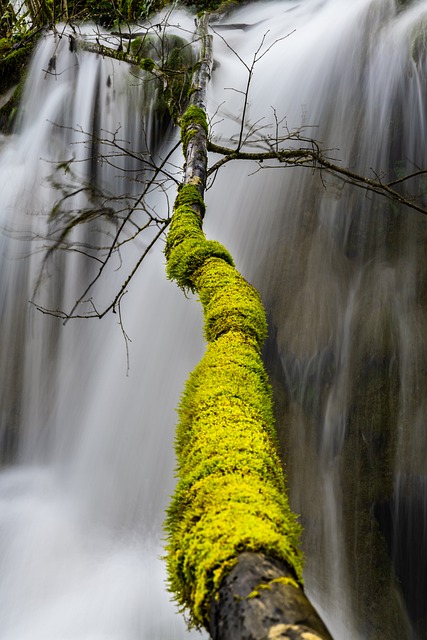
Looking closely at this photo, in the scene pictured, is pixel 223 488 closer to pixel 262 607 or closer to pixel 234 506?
pixel 234 506

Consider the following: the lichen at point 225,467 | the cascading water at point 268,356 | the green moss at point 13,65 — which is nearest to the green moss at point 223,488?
the lichen at point 225,467

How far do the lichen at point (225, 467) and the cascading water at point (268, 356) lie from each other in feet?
7.51

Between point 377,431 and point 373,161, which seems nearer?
point 377,431

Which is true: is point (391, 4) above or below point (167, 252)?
above

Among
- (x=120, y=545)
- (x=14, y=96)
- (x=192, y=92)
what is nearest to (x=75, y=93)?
(x=14, y=96)

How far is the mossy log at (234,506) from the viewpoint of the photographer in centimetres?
77

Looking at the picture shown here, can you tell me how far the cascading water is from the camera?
367 cm

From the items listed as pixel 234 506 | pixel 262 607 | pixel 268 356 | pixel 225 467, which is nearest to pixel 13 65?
pixel 268 356

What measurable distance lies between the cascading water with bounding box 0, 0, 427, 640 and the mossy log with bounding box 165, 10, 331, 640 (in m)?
2.31

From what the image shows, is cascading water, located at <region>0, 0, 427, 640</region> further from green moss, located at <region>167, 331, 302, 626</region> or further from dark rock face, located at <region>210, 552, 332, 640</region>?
dark rock face, located at <region>210, 552, 332, 640</region>

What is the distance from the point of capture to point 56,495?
4.53m

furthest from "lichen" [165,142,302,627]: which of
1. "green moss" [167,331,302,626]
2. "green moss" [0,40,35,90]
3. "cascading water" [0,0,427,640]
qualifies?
"green moss" [0,40,35,90]

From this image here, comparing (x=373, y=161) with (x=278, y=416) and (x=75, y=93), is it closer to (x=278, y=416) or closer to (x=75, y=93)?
(x=278, y=416)

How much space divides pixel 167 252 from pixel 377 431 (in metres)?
2.32
